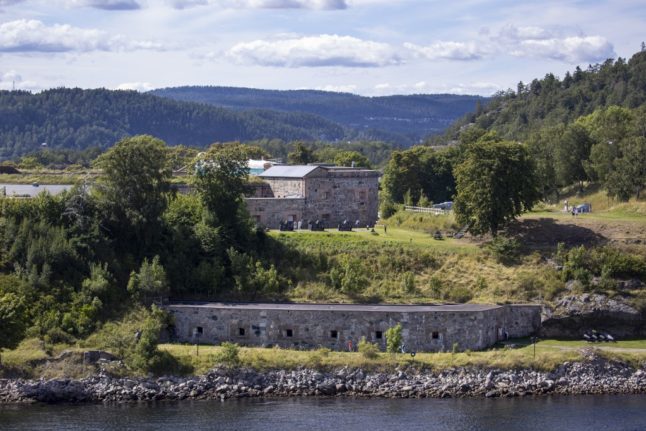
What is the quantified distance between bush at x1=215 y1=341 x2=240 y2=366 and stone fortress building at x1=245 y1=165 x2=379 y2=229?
61.6 ft

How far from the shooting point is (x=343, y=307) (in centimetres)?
4866

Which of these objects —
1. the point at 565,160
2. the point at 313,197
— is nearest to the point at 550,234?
the point at 313,197

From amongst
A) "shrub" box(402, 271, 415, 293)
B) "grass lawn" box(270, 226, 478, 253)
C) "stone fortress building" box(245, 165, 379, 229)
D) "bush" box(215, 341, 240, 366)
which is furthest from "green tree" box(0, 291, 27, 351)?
"stone fortress building" box(245, 165, 379, 229)

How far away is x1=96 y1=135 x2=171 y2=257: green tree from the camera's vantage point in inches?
2099

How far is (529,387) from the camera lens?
4219 cm

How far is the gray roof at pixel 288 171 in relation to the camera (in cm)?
6512

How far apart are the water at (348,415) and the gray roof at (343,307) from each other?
7103mm

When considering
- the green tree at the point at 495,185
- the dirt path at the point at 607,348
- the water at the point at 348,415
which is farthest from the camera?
the green tree at the point at 495,185

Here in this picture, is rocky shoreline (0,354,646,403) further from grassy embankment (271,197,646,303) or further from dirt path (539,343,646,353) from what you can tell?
grassy embankment (271,197,646,303)

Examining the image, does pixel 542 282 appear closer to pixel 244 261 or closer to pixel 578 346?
pixel 578 346

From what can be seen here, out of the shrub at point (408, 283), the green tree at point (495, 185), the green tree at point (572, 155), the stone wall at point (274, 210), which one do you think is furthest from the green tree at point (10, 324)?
the green tree at point (572, 155)

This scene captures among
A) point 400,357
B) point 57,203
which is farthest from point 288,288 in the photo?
point 57,203

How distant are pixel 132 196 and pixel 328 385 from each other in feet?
57.4

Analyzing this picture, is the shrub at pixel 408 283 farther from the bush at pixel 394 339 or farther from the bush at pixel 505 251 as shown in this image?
the bush at pixel 394 339
